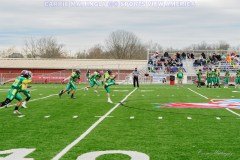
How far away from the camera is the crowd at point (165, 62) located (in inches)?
1928

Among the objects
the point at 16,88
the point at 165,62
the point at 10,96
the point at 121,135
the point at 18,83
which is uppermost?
the point at 165,62

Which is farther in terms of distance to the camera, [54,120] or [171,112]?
[171,112]

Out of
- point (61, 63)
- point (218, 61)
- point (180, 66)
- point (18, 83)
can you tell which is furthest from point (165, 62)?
point (18, 83)

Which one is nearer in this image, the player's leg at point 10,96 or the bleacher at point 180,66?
the player's leg at point 10,96

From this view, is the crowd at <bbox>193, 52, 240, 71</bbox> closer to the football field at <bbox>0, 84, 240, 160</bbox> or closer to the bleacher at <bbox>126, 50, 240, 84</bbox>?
the bleacher at <bbox>126, 50, 240, 84</bbox>

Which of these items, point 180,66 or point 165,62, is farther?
point 165,62

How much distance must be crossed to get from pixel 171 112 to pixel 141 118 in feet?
7.31

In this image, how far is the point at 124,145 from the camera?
8781 mm

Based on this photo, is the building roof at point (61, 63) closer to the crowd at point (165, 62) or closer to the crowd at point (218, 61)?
the crowd at point (165, 62)

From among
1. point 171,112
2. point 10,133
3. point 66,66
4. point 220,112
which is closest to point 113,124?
point 10,133

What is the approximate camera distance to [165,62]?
165ft

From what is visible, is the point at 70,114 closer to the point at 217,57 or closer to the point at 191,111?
the point at 191,111

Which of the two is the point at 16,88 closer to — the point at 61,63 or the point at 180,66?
the point at 180,66

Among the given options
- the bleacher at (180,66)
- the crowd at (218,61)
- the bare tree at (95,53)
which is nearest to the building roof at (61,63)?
the bleacher at (180,66)
